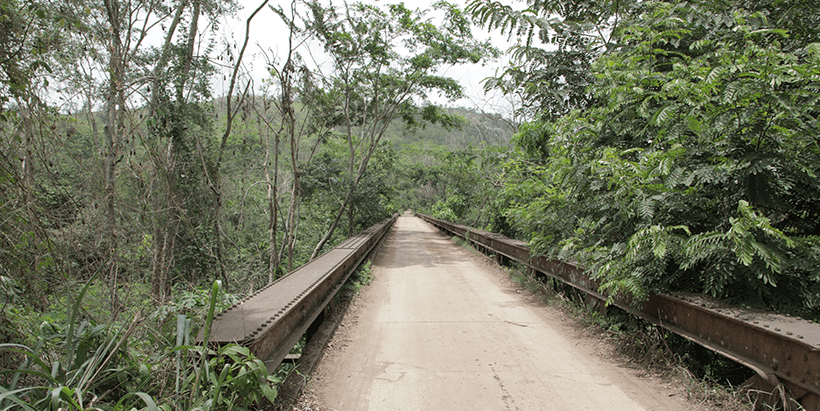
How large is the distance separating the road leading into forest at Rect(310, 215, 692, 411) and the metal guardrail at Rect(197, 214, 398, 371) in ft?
1.57

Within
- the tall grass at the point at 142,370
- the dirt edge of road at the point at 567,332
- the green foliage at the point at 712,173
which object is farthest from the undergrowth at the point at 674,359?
the tall grass at the point at 142,370

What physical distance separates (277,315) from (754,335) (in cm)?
337

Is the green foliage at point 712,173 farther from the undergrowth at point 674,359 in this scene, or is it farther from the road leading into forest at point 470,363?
the road leading into forest at point 470,363

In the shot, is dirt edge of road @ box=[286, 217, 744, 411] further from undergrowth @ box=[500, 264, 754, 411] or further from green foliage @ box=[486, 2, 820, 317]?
green foliage @ box=[486, 2, 820, 317]

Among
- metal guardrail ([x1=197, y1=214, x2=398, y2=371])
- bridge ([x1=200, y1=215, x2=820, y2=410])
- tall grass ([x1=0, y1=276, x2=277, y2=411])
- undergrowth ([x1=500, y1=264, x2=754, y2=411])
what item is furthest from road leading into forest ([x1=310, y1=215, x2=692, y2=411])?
tall grass ([x1=0, y1=276, x2=277, y2=411])

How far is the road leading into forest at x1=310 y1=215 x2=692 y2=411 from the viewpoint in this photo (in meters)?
3.12

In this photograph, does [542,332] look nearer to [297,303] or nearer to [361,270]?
[297,303]

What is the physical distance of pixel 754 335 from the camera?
8.87 feet

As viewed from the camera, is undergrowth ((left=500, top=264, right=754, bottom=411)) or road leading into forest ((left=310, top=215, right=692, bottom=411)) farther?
road leading into forest ((left=310, top=215, right=692, bottom=411))

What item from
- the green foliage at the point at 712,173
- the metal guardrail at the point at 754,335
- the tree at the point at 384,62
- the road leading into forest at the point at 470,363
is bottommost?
the road leading into forest at the point at 470,363

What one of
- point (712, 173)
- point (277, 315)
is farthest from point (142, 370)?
point (712, 173)

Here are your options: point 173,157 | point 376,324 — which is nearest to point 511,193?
point 376,324

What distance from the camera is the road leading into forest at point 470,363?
3119 millimetres

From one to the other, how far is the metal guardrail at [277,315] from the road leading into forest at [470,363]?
48 centimetres
